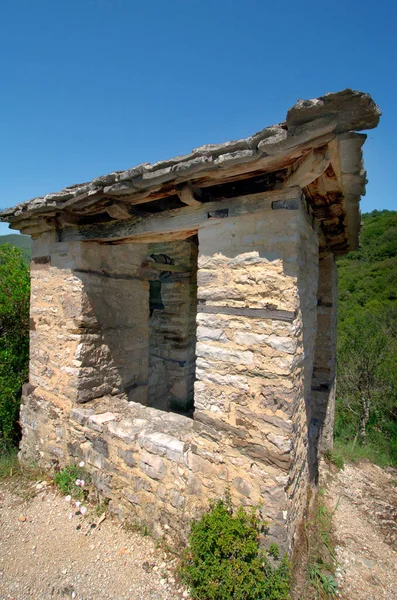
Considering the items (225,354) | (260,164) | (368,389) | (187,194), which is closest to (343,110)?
(260,164)

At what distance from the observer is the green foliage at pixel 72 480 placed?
10.9 ft

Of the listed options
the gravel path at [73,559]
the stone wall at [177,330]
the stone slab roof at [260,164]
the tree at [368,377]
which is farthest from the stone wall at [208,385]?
the tree at [368,377]

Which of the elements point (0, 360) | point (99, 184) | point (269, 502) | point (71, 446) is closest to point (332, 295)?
point (269, 502)

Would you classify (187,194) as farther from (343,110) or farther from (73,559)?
(73,559)

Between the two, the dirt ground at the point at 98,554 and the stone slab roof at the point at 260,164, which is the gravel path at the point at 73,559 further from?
the stone slab roof at the point at 260,164

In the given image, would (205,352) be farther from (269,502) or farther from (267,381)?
(269,502)

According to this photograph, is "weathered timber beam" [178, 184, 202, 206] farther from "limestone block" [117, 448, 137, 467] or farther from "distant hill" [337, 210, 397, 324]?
"distant hill" [337, 210, 397, 324]

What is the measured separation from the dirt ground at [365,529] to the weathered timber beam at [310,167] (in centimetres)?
351

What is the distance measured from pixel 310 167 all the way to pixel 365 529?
4100 millimetres

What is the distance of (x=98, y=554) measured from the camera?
2.70m

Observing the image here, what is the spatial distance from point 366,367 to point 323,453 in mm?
5340

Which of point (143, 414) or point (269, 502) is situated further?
point (143, 414)

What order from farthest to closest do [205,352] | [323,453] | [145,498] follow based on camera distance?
[323,453]
[145,498]
[205,352]

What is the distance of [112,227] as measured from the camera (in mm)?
3223
